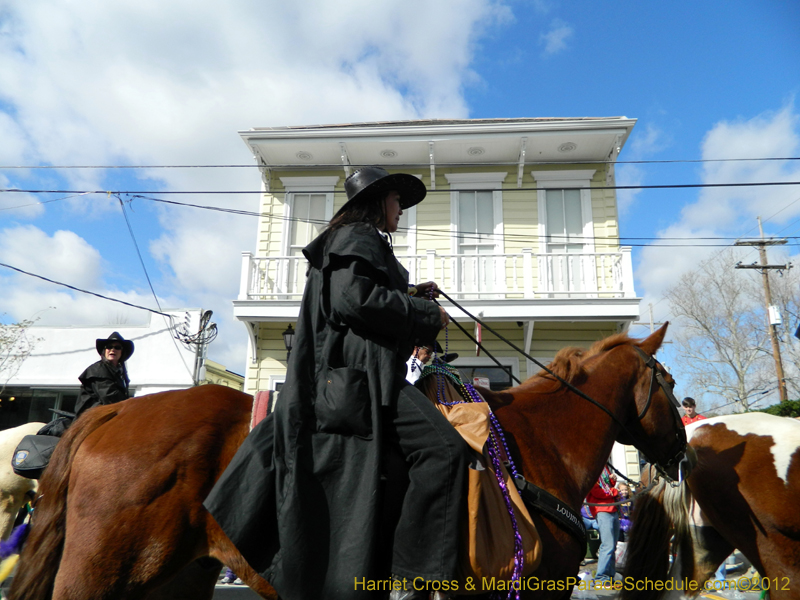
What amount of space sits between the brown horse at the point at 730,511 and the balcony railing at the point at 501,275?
6.67 meters

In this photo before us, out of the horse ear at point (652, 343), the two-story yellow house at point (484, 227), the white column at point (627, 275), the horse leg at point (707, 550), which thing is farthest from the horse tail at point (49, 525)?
the white column at point (627, 275)

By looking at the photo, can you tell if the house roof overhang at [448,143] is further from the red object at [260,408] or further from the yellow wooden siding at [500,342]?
the red object at [260,408]

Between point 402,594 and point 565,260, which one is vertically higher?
point 565,260

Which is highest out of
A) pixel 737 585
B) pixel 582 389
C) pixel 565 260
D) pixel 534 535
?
pixel 565 260

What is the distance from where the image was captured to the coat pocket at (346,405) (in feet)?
7.31

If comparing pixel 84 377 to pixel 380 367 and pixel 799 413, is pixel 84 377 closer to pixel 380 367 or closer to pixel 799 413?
pixel 380 367

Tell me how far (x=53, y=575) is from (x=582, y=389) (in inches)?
118

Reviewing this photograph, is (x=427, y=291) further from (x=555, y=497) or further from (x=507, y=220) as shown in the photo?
(x=507, y=220)

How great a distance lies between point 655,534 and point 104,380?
4.58 metres

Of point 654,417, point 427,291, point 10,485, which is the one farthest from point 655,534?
point 10,485

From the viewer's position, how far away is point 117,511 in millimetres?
2551

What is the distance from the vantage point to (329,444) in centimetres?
228

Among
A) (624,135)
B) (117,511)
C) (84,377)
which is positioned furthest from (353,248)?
(624,135)

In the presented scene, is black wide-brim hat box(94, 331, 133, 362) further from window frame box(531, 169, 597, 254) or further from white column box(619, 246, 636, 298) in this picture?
white column box(619, 246, 636, 298)
